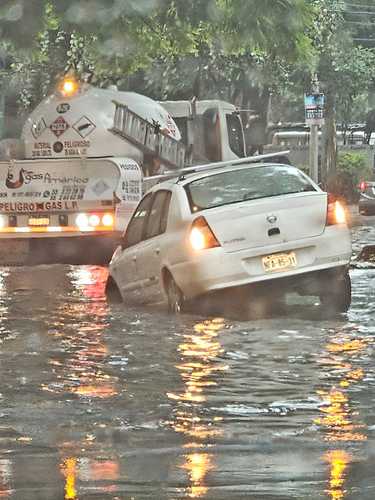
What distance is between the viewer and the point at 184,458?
693 centimetres

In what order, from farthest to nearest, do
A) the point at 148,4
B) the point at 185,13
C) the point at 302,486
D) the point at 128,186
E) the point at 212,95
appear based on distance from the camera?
1. the point at 212,95
2. the point at 128,186
3. the point at 185,13
4. the point at 148,4
5. the point at 302,486

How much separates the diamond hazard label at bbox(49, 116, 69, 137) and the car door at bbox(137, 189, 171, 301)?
24.0 feet

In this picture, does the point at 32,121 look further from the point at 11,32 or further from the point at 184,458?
the point at 184,458

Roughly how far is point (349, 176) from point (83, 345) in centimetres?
3195

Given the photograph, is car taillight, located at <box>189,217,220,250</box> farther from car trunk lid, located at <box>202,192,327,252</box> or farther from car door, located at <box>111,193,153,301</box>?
car door, located at <box>111,193,153,301</box>

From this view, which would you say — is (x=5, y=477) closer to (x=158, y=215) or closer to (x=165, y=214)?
(x=165, y=214)

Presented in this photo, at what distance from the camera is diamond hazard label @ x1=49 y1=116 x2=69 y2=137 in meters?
21.3

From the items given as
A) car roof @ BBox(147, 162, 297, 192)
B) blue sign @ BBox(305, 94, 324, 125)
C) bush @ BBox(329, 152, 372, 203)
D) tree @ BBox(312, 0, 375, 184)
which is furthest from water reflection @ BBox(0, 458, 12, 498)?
bush @ BBox(329, 152, 372, 203)

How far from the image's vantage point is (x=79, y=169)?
1988 centimetres

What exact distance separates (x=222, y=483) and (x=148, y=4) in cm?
529

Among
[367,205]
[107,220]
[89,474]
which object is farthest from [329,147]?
[89,474]

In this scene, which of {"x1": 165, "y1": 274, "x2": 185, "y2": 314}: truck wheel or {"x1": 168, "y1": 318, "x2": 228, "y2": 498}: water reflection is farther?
{"x1": 165, "y1": 274, "x2": 185, "y2": 314}: truck wheel

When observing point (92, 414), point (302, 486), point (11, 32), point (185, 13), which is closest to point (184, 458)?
point (302, 486)

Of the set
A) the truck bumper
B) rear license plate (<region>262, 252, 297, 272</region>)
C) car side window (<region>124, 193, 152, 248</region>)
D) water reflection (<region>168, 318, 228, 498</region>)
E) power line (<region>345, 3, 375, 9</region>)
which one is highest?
power line (<region>345, 3, 375, 9</region>)
